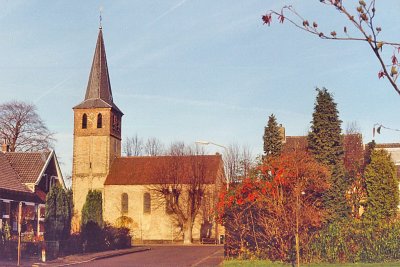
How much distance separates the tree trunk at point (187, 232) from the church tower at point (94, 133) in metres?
12.6

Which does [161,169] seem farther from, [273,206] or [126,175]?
[273,206]

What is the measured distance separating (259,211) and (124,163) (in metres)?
43.5

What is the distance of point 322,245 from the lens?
26.1 metres

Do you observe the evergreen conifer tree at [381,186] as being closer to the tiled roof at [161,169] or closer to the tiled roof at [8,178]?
the tiled roof at [8,178]

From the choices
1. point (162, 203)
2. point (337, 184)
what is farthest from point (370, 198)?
point (162, 203)

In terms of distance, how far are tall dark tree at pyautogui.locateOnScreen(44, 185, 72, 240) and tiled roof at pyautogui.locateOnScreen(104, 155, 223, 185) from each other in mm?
27235

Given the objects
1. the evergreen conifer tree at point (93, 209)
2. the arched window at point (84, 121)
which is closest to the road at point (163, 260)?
the evergreen conifer tree at point (93, 209)

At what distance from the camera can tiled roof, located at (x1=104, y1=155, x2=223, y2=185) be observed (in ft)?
207

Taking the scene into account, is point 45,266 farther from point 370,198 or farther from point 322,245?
point 370,198

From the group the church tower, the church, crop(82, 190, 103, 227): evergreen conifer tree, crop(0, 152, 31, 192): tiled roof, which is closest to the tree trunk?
the church

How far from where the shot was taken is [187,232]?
197 feet

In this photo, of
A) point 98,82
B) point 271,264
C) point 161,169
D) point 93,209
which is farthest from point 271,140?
point 98,82

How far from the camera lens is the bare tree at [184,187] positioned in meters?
61.3

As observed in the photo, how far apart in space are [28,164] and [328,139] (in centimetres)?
2606
